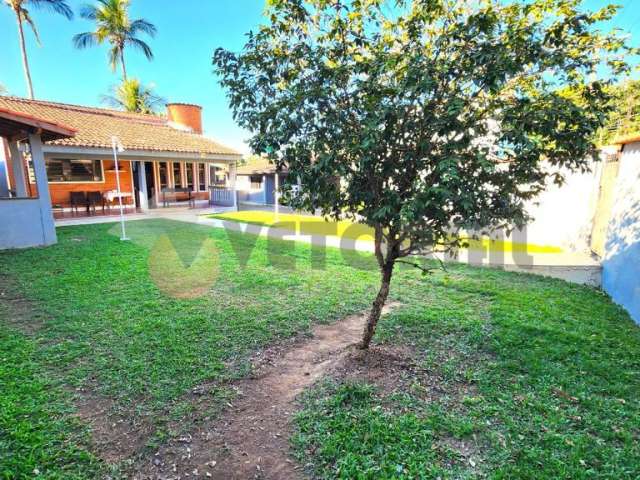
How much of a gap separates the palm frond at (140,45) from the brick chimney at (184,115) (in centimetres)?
656

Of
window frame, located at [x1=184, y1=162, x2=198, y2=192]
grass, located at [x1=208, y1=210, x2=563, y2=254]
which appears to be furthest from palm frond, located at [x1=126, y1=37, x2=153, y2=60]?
grass, located at [x1=208, y1=210, x2=563, y2=254]

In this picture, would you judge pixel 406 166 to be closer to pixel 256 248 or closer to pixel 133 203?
pixel 256 248

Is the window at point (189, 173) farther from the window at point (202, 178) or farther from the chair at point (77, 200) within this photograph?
the chair at point (77, 200)

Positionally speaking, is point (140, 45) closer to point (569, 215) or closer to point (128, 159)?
point (128, 159)

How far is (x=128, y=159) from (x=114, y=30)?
15308 millimetres

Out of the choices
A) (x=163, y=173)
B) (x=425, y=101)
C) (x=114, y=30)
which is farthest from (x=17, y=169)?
(x=114, y=30)

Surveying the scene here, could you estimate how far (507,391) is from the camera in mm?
3162

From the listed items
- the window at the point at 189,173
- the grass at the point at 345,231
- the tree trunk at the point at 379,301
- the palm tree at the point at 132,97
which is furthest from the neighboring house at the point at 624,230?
the palm tree at the point at 132,97

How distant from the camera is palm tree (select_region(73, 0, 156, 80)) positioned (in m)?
23.2

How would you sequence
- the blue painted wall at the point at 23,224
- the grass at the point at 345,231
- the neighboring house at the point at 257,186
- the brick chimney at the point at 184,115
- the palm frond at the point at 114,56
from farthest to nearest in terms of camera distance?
1. the neighboring house at the point at 257,186
2. the palm frond at the point at 114,56
3. the brick chimney at the point at 184,115
4. the grass at the point at 345,231
5. the blue painted wall at the point at 23,224

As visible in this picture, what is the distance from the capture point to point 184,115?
70.4ft

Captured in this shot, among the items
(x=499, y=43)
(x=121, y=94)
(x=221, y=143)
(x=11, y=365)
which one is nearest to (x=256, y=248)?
(x=11, y=365)

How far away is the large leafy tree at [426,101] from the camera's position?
2389 millimetres

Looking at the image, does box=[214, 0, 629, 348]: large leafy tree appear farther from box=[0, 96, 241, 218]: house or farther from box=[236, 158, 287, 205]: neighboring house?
box=[236, 158, 287, 205]: neighboring house
